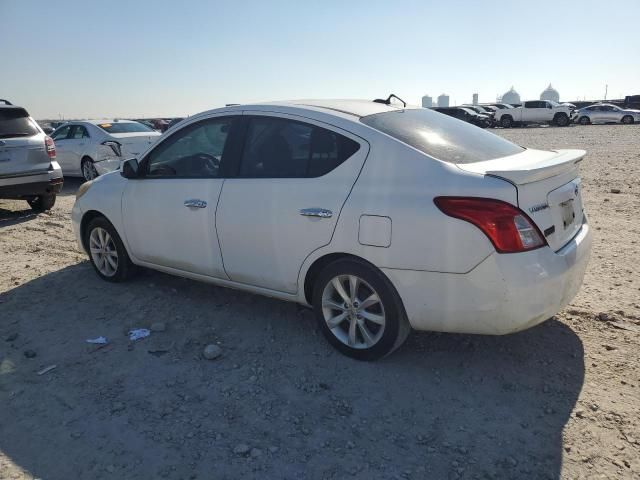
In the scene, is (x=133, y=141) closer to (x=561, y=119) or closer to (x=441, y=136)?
(x=441, y=136)

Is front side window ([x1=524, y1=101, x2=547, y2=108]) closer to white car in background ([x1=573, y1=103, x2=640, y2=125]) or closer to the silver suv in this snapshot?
white car in background ([x1=573, y1=103, x2=640, y2=125])

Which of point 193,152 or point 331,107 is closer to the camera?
point 331,107

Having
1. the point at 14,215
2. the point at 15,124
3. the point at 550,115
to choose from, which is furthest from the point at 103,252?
the point at 550,115

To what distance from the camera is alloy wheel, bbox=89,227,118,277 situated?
5.02m

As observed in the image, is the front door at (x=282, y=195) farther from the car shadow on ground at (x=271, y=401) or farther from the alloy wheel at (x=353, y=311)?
the car shadow on ground at (x=271, y=401)

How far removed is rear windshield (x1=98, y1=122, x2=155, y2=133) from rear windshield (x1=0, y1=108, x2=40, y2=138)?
384cm

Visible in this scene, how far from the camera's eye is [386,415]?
2.91m

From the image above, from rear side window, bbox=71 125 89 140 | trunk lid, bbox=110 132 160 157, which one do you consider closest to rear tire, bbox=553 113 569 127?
trunk lid, bbox=110 132 160 157

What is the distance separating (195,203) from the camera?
4043 mm

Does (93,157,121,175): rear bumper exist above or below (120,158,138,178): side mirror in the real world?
below

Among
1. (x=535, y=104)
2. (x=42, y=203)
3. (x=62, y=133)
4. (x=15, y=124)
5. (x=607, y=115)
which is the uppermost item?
(x=535, y=104)

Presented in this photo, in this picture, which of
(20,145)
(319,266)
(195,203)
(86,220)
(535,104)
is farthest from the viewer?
(535,104)

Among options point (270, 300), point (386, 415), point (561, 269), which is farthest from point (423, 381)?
point (270, 300)

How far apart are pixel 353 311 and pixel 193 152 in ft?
6.40
